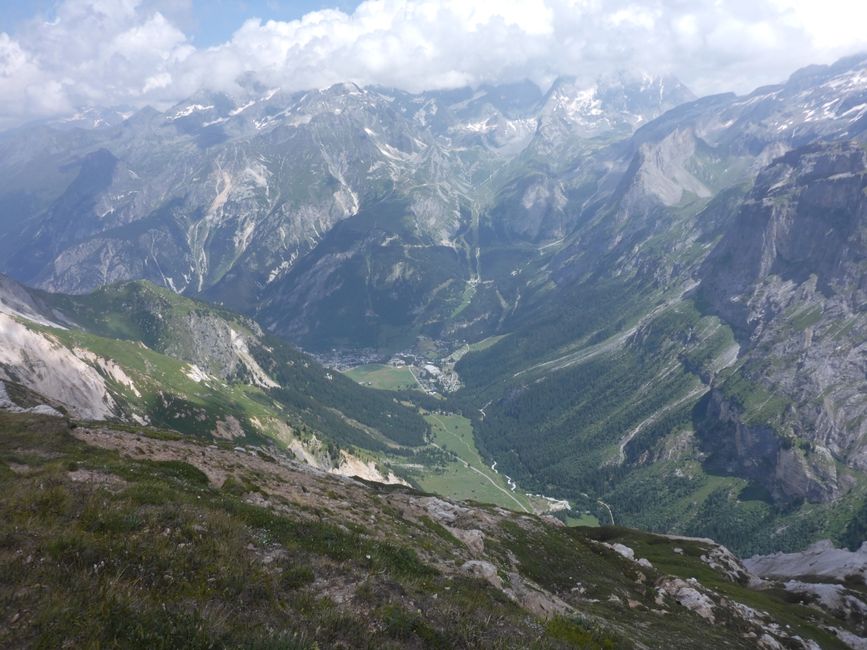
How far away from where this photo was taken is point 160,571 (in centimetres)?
1455

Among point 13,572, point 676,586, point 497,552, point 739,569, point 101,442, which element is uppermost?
point 13,572

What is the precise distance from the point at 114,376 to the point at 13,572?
196207 millimetres

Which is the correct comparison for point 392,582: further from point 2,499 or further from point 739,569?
point 739,569

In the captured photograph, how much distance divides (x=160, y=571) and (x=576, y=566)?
50792 mm

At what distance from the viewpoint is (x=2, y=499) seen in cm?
1720

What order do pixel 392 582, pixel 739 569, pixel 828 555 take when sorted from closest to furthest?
1. pixel 392 582
2. pixel 739 569
3. pixel 828 555

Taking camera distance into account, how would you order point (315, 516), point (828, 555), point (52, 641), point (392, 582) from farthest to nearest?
1. point (828, 555)
2. point (315, 516)
3. point (392, 582)
4. point (52, 641)

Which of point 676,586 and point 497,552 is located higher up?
point 497,552

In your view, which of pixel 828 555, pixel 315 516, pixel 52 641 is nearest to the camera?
pixel 52 641

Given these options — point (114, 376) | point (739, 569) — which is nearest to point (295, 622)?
point (739, 569)

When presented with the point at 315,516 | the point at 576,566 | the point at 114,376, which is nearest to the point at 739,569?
the point at 576,566

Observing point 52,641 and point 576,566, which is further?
point 576,566

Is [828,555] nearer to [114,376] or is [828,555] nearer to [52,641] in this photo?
[52,641]

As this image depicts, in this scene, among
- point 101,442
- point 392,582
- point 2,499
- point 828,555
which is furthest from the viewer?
point 828,555
